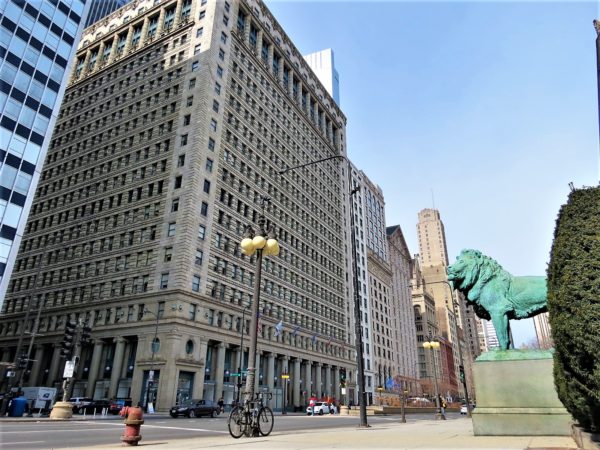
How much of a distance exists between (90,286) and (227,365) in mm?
21435

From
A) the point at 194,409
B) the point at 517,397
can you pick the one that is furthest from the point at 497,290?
the point at 194,409

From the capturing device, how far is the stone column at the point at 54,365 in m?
58.2

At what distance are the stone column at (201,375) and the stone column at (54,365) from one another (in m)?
22.1

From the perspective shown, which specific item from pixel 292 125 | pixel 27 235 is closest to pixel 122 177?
pixel 27 235

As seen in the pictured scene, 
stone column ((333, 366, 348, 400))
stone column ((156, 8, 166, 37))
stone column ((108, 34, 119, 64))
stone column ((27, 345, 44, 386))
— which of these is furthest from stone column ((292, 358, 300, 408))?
stone column ((108, 34, 119, 64))

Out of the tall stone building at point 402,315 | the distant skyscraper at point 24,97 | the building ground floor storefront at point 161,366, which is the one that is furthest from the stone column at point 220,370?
the tall stone building at point 402,315

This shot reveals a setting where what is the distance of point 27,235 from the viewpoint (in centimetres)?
7319

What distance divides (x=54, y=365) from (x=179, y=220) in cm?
2683

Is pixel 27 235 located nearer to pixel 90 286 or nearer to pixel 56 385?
pixel 90 286

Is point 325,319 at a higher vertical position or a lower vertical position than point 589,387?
higher

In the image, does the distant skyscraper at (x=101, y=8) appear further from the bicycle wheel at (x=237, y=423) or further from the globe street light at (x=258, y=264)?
the bicycle wheel at (x=237, y=423)

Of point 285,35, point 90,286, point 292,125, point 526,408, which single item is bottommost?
point 526,408

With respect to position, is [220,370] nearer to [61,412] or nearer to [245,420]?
[61,412]

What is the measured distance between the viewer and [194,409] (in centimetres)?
3797
